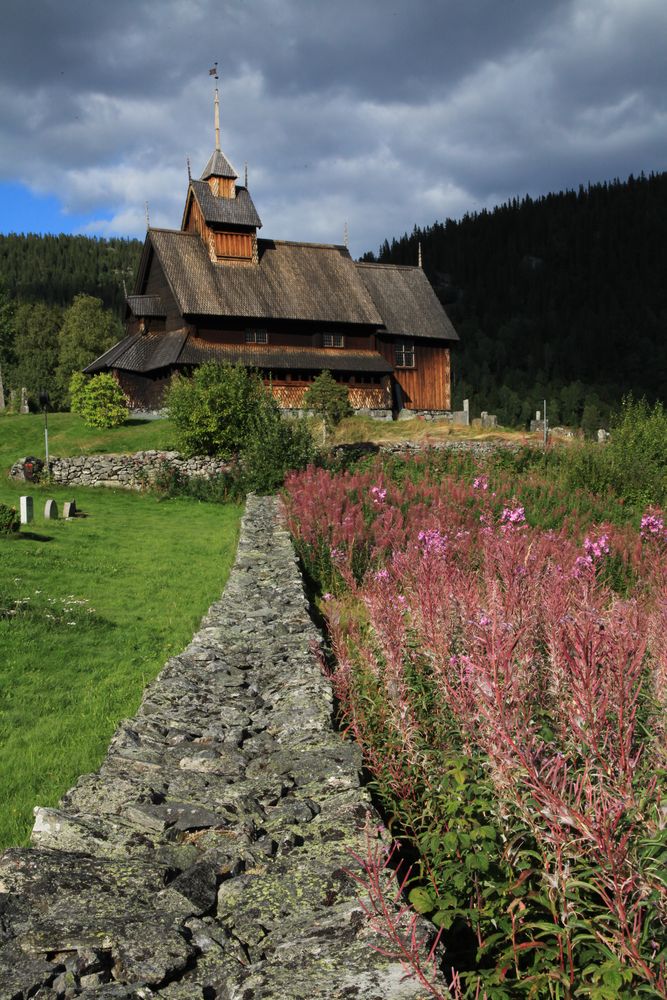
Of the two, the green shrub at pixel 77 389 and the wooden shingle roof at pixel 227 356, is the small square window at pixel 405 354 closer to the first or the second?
the wooden shingle roof at pixel 227 356

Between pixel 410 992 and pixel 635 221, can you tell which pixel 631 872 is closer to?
pixel 410 992

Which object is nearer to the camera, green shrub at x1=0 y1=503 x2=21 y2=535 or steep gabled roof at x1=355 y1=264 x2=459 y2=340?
green shrub at x1=0 y1=503 x2=21 y2=535

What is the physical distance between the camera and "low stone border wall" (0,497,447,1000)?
2.60 m

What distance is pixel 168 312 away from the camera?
131 feet

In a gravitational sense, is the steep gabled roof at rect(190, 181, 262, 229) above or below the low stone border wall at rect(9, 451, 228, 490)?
above

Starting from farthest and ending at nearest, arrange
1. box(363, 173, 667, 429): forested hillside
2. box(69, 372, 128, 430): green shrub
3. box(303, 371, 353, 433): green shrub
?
box(363, 173, 667, 429): forested hillside, box(303, 371, 353, 433): green shrub, box(69, 372, 128, 430): green shrub

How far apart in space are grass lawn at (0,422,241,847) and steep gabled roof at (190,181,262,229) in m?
23.5

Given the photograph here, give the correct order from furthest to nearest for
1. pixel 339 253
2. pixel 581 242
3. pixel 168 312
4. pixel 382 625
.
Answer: pixel 581 242 → pixel 339 253 → pixel 168 312 → pixel 382 625

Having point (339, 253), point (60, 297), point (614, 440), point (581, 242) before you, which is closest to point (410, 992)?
point (614, 440)

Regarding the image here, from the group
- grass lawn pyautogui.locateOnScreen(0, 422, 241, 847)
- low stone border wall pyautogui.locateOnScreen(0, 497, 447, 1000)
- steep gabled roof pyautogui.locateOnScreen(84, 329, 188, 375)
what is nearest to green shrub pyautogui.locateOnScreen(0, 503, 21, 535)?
grass lawn pyautogui.locateOnScreen(0, 422, 241, 847)

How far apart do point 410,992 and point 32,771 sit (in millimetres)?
4470

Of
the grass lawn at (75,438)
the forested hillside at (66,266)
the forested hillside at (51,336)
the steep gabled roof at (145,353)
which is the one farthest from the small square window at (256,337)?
the forested hillside at (66,266)

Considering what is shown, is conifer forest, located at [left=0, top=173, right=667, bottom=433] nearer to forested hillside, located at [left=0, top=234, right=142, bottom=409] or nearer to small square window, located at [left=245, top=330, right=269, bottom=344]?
forested hillside, located at [left=0, top=234, right=142, bottom=409]

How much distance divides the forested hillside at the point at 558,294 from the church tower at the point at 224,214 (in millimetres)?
64861
